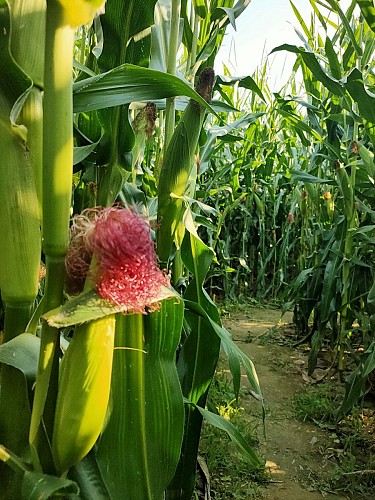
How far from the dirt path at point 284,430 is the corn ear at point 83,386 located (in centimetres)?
135

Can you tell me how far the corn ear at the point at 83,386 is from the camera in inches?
20.2

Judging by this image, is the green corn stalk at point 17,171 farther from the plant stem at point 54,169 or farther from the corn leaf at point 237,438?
the corn leaf at point 237,438

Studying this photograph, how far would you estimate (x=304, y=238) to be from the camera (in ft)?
12.8

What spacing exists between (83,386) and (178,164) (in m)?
0.47

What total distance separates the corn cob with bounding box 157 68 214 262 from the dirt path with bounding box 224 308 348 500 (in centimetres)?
112

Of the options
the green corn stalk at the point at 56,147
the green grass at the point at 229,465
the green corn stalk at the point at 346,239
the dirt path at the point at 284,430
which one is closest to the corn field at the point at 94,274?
the green corn stalk at the point at 56,147

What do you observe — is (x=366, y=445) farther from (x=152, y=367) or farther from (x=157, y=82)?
(x=157, y=82)

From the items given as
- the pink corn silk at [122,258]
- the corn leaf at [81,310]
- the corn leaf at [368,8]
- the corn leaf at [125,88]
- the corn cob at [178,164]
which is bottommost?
the corn leaf at [81,310]

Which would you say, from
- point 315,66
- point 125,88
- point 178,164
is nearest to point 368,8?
point 315,66

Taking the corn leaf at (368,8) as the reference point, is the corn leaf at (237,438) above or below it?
below

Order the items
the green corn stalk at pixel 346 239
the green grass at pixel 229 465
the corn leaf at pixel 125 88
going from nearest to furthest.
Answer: the corn leaf at pixel 125 88, the green grass at pixel 229 465, the green corn stalk at pixel 346 239

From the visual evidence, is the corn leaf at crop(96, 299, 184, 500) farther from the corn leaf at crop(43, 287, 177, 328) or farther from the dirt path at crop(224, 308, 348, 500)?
the dirt path at crop(224, 308, 348, 500)

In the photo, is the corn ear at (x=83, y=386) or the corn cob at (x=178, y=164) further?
the corn cob at (x=178, y=164)

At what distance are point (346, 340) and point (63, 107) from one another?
2.39 m
